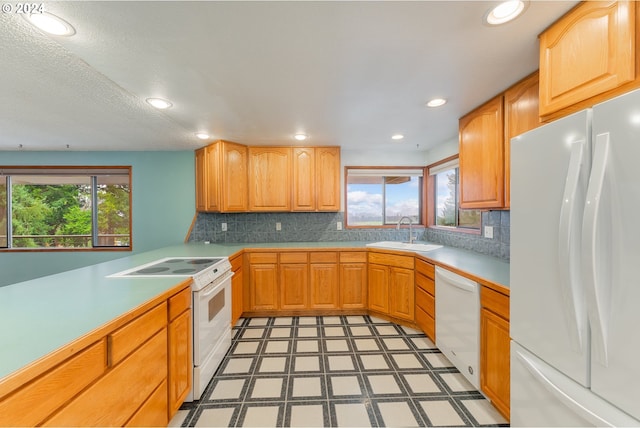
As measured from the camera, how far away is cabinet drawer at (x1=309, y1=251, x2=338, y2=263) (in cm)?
315

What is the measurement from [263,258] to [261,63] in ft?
7.19

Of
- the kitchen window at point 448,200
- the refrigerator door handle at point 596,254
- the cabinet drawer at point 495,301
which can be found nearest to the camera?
the refrigerator door handle at point 596,254

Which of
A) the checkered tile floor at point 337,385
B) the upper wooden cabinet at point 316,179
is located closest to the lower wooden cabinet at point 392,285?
the checkered tile floor at point 337,385

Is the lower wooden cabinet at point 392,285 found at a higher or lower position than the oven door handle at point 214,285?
lower

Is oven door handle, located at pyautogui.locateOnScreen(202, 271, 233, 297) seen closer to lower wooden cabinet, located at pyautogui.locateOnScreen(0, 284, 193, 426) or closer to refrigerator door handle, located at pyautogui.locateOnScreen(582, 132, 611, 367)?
lower wooden cabinet, located at pyautogui.locateOnScreen(0, 284, 193, 426)

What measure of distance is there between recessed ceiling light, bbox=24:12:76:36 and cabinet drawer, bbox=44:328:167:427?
1.58 metres

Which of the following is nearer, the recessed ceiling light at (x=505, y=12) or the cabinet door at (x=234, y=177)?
the recessed ceiling light at (x=505, y=12)

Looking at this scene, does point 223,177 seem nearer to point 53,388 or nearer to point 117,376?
point 117,376

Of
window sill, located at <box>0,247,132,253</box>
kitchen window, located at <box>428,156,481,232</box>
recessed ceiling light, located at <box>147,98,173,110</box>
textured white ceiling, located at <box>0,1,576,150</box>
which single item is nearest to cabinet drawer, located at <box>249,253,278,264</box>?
textured white ceiling, located at <box>0,1,576,150</box>

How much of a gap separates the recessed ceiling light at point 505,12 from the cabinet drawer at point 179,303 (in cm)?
223

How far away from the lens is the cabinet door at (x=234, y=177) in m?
3.24

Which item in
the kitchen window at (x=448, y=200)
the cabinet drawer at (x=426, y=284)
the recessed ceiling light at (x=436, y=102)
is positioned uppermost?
the recessed ceiling light at (x=436, y=102)

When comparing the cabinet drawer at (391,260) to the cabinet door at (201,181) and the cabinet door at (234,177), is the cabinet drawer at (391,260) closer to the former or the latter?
the cabinet door at (234,177)

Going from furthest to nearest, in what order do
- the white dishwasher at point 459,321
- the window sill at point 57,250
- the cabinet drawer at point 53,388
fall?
the window sill at point 57,250
the white dishwasher at point 459,321
the cabinet drawer at point 53,388
